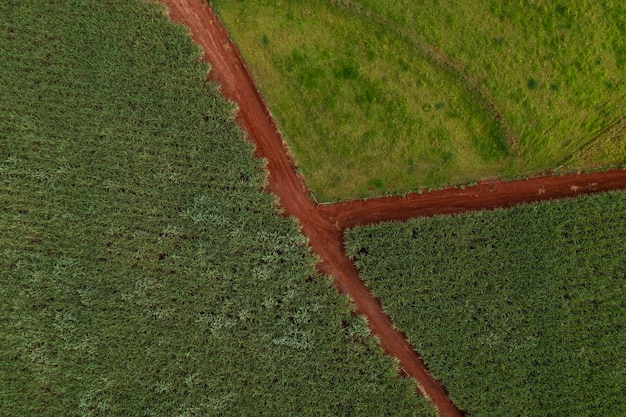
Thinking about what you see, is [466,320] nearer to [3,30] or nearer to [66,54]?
[66,54]

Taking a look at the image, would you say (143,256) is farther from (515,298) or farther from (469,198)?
(515,298)

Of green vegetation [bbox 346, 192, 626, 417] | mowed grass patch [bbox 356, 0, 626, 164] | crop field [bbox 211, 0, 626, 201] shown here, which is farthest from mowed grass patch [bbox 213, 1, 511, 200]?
green vegetation [bbox 346, 192, 626, 417]

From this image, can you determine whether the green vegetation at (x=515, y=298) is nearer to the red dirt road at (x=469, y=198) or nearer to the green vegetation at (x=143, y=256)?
the red dirt road at (x=469, y=198)

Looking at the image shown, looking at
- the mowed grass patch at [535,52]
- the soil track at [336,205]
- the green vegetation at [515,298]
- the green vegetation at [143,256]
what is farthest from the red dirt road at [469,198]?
the green vegetation at [143,256]

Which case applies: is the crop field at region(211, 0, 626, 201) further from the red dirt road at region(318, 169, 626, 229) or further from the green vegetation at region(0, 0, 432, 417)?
the green vegetation at region(0, 0, 432, 417)

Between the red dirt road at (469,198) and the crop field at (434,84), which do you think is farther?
the crop field at (434,84)
